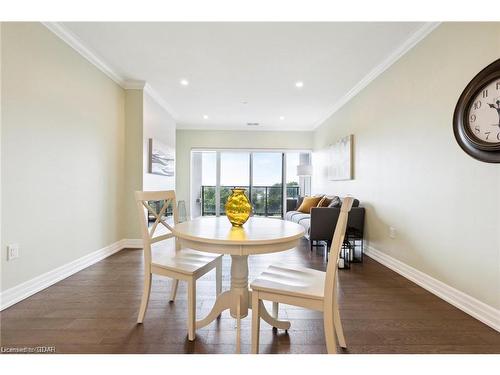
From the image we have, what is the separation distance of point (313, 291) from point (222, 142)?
5547 mm

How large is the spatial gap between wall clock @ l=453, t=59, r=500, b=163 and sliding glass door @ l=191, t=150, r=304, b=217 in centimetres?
490

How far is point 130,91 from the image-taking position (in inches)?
148

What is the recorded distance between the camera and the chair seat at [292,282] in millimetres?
1299

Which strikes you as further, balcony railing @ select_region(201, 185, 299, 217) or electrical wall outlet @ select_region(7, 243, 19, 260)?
balcony railing @ select_region(201, 185, 299, 217)

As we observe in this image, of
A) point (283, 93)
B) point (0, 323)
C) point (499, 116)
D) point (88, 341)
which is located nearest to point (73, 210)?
point (0, 323)

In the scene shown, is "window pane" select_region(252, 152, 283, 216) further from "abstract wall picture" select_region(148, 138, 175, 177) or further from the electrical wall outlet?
the electrical wall outlet

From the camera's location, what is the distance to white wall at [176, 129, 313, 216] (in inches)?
251

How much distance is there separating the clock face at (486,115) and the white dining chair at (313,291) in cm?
133

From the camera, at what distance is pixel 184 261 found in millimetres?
1726

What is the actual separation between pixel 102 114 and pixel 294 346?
340 cm

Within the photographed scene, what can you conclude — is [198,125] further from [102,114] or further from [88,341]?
[88,341]

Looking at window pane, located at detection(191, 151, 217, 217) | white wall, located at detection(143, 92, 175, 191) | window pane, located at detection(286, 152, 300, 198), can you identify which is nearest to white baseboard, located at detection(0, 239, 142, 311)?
white wall, located at detection(143, 92, 175, 191)

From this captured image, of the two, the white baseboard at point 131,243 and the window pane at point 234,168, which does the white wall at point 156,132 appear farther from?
the window pane at point 234,168

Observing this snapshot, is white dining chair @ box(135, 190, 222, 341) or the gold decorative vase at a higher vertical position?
the gold decorative vase
